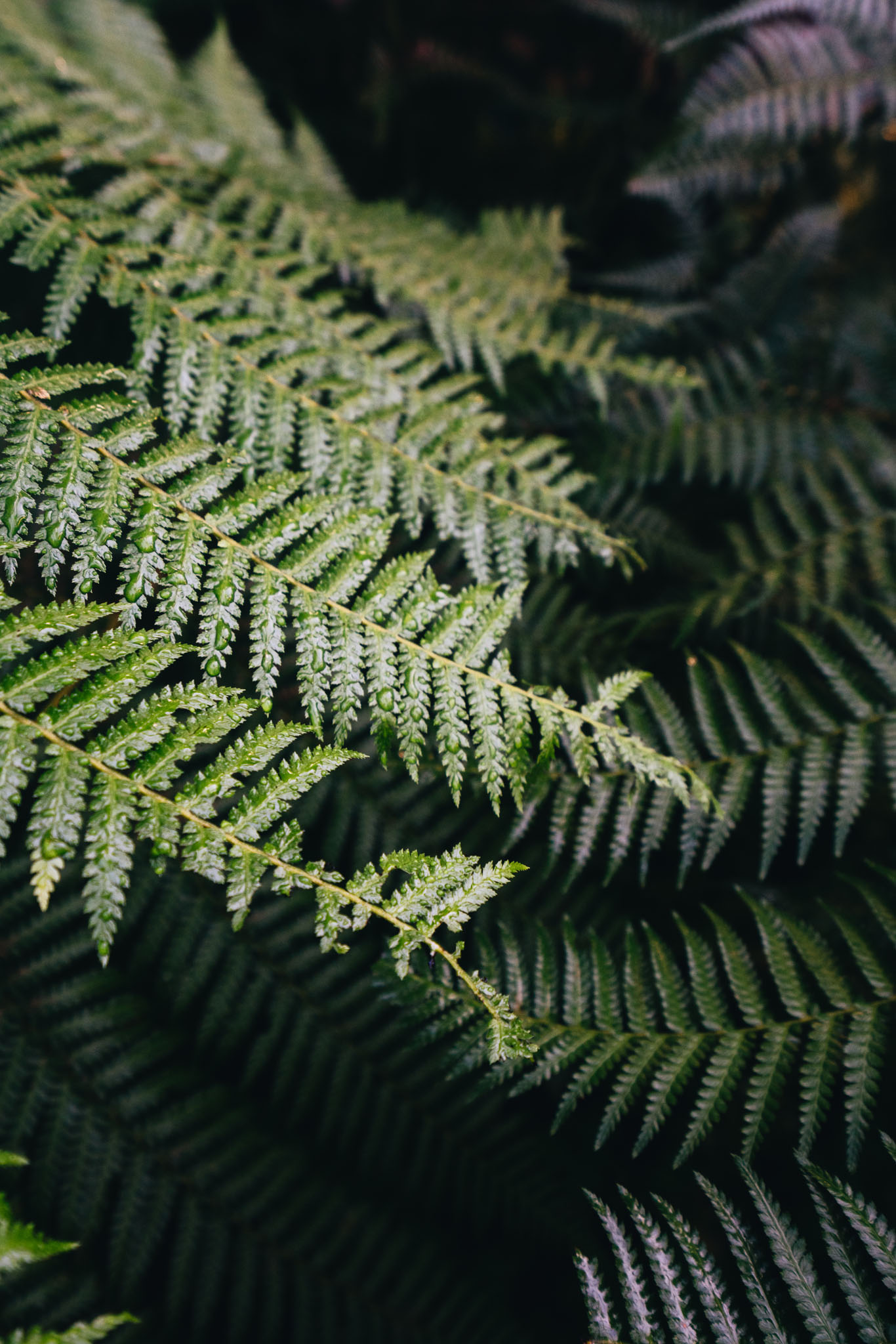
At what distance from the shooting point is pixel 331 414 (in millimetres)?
1266

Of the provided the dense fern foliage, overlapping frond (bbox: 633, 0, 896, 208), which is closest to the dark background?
overlapping frond (bbox: 633, 0, 896, 208)

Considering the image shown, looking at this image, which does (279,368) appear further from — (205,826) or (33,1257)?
(33,1257)

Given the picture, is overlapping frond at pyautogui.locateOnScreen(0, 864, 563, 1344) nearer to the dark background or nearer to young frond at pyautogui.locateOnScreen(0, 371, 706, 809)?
young frond at pyautogui.locateOnScreen(0, 371, 706, 809)

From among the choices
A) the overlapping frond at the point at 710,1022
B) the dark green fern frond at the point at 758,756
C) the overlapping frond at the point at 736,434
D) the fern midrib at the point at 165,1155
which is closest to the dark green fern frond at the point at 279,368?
the dark green fern frond at the point at 758,756

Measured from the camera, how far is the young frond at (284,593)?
968 millimetres

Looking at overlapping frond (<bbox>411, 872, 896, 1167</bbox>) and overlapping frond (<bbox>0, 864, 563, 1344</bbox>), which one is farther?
overlapping frond (<bbox>0, 864, 563, 1344</bbox>)

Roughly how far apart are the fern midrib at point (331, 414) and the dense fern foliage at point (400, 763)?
0.04 ft

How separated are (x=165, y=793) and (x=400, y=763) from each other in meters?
0.67

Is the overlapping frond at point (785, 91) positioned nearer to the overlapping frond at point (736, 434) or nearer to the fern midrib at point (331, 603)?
the overlapping frond at point (736, 434)

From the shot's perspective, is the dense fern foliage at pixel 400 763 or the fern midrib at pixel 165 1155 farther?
the fern midrib at pixel 165 1155

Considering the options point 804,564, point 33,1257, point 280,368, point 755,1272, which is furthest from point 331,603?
point 804,564

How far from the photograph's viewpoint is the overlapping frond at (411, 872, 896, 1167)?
115 cm

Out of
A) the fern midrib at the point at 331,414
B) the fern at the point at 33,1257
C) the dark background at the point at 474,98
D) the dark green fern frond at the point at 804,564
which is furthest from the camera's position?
the dark background at the point at 474,98

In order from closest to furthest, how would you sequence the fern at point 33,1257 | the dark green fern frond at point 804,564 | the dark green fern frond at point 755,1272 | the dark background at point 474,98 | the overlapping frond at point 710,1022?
1. the fern at point 33,1257
2. the dark green fern frond at point 755,1272
3. the overlapping frond at point 710,1022
4. the dark green fern frond at point 804,564
5. the dark background at point 474,98
